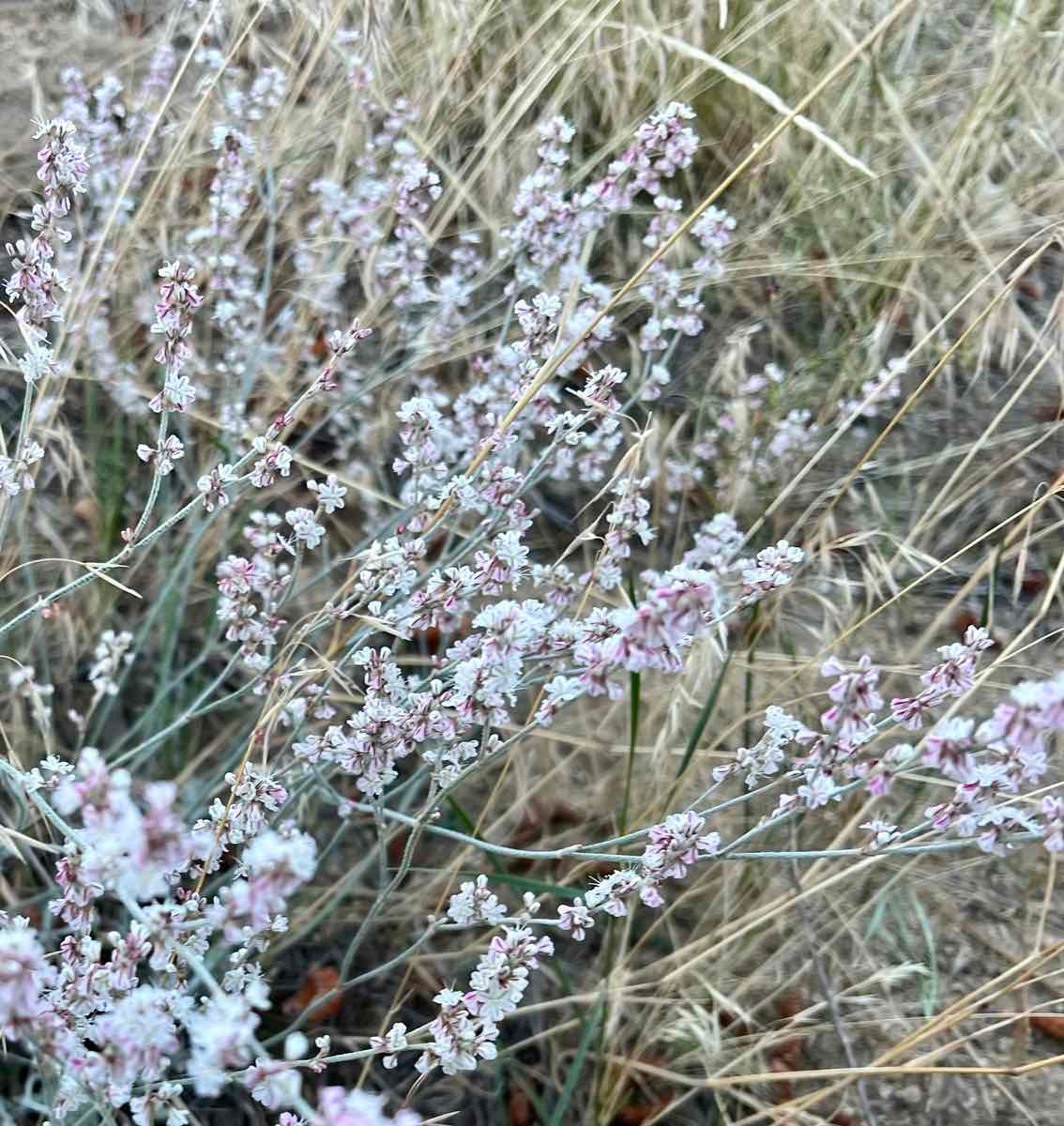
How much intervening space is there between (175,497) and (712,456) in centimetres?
92

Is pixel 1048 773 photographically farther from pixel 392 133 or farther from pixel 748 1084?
pixel 392 133

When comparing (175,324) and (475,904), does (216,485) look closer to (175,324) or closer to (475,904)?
(175,324)

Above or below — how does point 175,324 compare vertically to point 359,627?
above

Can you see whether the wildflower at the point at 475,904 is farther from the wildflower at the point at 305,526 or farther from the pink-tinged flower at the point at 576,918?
the wildflower at the point at 305,526

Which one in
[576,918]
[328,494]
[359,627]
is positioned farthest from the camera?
[359,627]

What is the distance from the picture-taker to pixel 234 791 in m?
1.05

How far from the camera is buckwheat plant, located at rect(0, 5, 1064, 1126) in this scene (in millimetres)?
903

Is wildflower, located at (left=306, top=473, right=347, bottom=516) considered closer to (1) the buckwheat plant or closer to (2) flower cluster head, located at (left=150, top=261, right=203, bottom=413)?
(1) the buckwheat plant

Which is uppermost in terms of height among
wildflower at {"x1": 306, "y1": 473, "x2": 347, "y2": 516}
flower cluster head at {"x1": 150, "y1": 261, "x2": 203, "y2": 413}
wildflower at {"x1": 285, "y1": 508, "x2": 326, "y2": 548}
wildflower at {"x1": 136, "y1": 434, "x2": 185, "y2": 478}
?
flower cluster head at {"x1": 150, "y1": 261, "x2": 203, "y2": 413}

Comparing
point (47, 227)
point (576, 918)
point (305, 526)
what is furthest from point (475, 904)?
point (47, 227)

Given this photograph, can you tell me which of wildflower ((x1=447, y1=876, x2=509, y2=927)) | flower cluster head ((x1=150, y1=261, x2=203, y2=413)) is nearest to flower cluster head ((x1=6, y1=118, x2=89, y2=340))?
flower cluster head ((x1=150, y1=261, x2=203, y2=413))

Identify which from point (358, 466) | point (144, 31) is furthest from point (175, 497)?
point (144, 31)

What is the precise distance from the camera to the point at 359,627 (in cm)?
143

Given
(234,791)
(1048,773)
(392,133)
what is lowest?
(1048,773)
